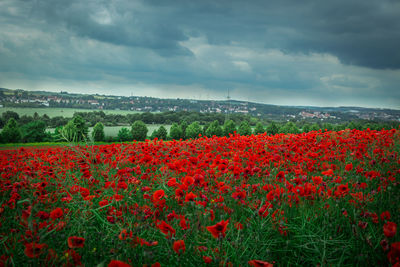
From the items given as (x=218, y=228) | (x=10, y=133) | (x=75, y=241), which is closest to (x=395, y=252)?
(x=218, y=228)

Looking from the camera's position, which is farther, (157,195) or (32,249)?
(157,195)

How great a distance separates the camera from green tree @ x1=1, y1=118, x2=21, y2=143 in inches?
936

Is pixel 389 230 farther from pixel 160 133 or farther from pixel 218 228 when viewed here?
pixel 160 133

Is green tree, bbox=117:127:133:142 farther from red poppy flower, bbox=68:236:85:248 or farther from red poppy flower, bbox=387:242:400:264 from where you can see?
red poppy flower, bbox=387:242:400:264

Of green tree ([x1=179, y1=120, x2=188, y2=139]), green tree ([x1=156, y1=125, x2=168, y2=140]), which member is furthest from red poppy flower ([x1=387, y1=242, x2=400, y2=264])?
green tree ([x1=179, y1=120, x2=188, y2=139])

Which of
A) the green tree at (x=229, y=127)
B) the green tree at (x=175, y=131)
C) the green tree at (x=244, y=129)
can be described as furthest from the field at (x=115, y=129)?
the green tree at (x=244, y=129)

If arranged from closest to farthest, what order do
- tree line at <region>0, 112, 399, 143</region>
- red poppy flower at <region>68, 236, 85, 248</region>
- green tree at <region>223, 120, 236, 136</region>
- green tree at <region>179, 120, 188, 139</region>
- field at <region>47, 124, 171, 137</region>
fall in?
1. red poppy flower at <region>68, 236, 85, 248</region>
2. tree line at <region>0, 112, 399, 143</region>
3. field at <region>47, 124, 171, 137</region>
4. green tree at <region>223, 120, 236, 136</region>
5. green tree at <region>179, 120, 188, 139</region>

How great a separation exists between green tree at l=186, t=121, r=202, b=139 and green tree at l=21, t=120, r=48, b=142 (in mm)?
16208

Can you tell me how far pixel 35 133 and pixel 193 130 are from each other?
17.9 m

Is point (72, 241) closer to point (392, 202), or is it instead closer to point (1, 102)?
point (392, 202)

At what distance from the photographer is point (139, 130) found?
30688 millimetres

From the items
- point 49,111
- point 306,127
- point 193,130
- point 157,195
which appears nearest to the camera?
point 157,195

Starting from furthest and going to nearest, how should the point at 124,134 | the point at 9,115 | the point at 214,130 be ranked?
1. the point at 214,130
2. the point at 124,134
3. the point at 9,115

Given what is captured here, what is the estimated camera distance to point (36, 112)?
2969cm
